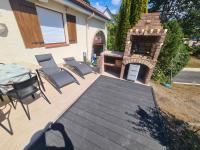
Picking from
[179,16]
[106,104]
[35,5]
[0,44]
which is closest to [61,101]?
[106,104]

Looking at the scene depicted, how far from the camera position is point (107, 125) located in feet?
7.98

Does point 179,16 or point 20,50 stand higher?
point 179,16

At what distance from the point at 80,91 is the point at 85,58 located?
3.95 metres

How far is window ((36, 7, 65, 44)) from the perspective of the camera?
432 cm

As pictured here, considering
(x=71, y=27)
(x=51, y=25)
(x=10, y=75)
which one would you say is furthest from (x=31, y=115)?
(x=71, y=27)

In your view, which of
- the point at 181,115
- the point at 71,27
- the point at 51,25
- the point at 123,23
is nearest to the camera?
the point at 181,115

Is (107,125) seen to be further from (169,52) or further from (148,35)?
(169,52)

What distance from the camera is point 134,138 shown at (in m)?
2.17

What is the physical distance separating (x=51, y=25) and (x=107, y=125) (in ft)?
16.0

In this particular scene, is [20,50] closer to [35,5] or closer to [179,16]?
[35,5]

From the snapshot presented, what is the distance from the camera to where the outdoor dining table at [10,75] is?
2.21 m

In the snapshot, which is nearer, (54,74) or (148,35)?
(54,74)

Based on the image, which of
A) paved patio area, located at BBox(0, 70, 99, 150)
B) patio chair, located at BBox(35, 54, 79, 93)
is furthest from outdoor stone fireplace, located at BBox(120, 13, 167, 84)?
paved patio area, located at BBox(0, 70, 99, 150)

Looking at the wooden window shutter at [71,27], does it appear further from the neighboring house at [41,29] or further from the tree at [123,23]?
the tree at [123,23]
